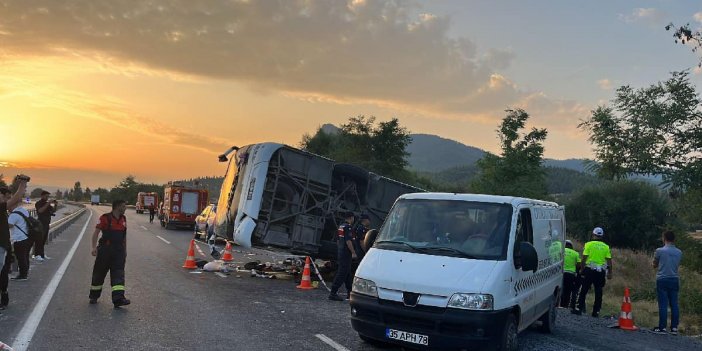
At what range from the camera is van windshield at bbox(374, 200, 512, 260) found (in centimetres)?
612

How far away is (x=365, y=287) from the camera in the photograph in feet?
19.9

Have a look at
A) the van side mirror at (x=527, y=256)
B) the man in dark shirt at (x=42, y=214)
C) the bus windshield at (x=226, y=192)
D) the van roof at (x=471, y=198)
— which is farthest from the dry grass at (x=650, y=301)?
the man in dark shirt at (x=42, y=214)

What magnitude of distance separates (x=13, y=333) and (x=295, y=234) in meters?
6.14

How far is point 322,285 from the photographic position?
477 inches

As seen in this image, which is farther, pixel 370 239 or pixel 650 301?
pixel 650 301

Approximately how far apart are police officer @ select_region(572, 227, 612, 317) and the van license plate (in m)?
6.60

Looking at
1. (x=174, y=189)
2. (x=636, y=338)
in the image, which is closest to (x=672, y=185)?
(x=636, y=338)

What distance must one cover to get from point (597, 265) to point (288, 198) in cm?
664

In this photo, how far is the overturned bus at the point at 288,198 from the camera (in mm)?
11250

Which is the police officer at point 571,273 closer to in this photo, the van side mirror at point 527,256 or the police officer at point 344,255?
the police officer at point 344,255

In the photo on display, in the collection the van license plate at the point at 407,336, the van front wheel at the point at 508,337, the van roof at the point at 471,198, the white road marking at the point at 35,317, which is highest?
the van roof at the point at 471,198

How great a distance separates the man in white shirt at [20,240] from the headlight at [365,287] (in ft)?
24.1

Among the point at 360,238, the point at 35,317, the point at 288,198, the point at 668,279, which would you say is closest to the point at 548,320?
the point at 668,279

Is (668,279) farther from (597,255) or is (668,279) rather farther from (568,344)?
(568,344)
